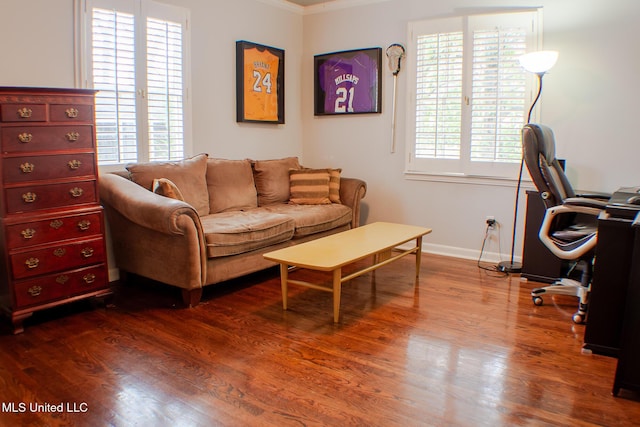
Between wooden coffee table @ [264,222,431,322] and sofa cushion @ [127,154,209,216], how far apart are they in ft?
3.23

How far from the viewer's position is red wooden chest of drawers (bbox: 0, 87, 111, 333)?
2.84 meters

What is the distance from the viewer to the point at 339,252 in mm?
3246

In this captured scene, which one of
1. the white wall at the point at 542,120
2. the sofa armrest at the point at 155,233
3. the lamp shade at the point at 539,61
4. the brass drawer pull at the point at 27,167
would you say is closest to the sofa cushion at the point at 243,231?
the sofa armrest at the point at 155,233

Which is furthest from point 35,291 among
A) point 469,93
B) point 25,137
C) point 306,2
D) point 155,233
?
point 306,2

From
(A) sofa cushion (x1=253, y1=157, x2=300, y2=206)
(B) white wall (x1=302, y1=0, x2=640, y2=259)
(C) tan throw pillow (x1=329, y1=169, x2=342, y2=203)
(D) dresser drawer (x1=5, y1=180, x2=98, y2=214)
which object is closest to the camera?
(D) dresser drawer (x1=5, y1=180, x2=98, y2=214)

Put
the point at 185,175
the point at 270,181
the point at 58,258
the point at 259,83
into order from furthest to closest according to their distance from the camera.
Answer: the point at 259,83, the point at 270,181, the point at 185,175, the point at 58,258

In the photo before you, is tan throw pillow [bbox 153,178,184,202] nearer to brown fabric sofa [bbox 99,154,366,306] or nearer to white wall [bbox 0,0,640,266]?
brown fabric sofa [bbox 99,154,366,306]

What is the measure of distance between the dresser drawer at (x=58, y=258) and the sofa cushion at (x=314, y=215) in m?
1.52

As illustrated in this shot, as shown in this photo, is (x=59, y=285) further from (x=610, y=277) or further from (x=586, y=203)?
(x=586, y=203)

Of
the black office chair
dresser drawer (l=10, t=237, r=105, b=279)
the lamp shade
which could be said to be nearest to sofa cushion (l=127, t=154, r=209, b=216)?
dresser drawer (l=10, t=237, r=105, b=279)

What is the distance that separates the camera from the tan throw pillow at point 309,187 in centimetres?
476

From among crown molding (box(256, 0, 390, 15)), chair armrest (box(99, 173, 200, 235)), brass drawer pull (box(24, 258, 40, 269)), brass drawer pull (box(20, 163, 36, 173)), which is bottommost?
brass drawer pull (box(24, 258, 40, 269))

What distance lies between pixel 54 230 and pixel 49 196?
20 cm

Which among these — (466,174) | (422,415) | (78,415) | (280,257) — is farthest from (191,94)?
(422,415)
